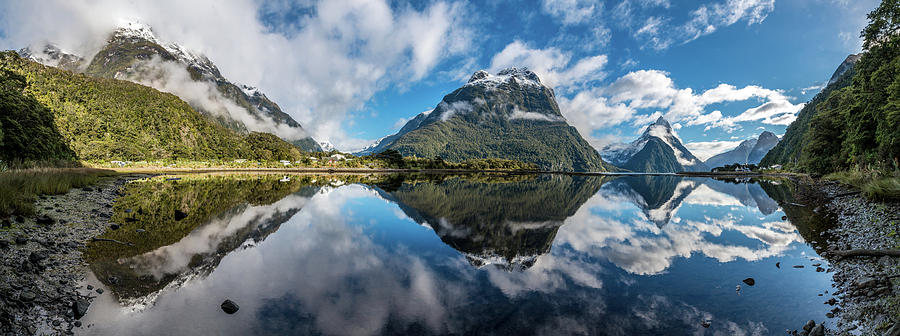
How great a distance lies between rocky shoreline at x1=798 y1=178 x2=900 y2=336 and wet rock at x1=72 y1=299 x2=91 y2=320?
1485 cm

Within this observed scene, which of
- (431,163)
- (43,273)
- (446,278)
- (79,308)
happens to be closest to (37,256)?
(43,273)

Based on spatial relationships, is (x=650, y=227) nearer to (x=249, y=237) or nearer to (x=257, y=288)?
(x=257, y=288)

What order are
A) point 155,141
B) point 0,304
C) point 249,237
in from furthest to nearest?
point 155,141 → point 249,237 → point 0,304

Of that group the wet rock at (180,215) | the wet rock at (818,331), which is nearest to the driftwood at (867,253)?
the wet rock at (818,331)

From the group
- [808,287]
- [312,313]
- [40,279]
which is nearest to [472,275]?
[312,313]

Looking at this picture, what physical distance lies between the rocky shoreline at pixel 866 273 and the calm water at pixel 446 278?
48 centimetres

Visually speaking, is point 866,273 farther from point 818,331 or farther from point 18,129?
point 18,129

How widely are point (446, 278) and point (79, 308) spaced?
8.41m

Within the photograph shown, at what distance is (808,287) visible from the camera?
8.79m

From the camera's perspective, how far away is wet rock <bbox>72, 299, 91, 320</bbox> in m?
6.43

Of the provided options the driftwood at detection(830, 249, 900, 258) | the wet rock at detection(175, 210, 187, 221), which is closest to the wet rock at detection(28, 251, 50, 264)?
the wet rock at detection(175, 210, 187, 221)

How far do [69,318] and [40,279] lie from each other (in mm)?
2576

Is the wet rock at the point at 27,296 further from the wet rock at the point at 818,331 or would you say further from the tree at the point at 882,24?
the tree at the point at 882,24

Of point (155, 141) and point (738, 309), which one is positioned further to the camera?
point (155, 141)
